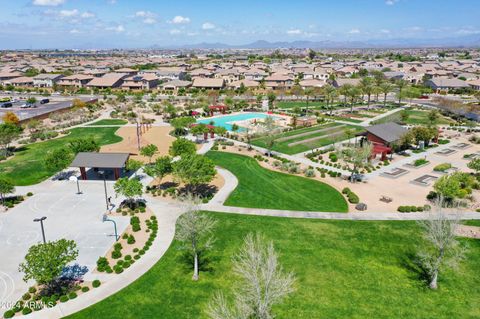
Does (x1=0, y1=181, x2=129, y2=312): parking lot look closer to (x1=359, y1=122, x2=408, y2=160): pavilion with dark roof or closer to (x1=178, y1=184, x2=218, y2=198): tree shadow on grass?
(x1=178, y1=184, x2=218, y2=198): tree shadow on grass

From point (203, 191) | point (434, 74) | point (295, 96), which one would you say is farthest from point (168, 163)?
point (434, 74)

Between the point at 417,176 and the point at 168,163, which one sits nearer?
the point at 168,163

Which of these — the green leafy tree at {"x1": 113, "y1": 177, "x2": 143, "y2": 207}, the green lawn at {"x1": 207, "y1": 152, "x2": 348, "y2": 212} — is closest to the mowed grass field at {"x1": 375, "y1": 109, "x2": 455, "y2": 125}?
the green lawn at {"x1": 207, "y1": 152, "x2": 348, "y2": 212}

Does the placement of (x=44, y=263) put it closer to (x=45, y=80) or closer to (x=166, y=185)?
(x=166, y=185)

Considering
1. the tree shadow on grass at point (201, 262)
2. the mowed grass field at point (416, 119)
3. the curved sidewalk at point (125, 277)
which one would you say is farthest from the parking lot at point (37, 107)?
the mowed grass field at point (416, 119)

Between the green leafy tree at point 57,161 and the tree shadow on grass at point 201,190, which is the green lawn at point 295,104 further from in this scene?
the green leafy tree at point 57,161

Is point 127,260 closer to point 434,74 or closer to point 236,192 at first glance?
point 236,192
